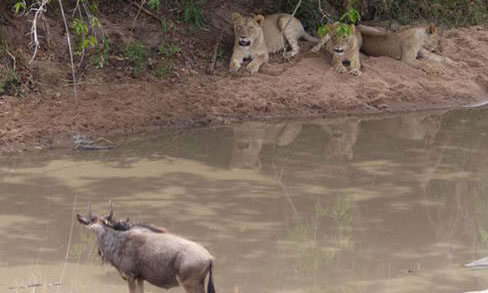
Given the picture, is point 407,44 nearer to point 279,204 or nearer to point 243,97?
point 243,97

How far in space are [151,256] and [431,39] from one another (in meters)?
9.16

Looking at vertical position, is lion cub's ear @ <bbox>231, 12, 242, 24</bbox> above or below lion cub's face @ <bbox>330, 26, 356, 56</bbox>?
above

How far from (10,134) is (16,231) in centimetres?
297

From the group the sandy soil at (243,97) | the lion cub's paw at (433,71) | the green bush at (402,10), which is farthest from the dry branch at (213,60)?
the lion cub's paw at (433,71)

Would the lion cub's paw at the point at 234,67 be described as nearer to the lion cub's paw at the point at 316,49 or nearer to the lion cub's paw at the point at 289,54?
the lion cub's paw at the point at 289,54

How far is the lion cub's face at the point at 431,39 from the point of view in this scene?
46.1ft

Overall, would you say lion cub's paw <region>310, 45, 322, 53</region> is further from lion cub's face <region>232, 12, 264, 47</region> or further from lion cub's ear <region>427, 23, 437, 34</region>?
lion cub's ear <region>427, 23, 437, 34</region>

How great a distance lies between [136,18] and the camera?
1298cm

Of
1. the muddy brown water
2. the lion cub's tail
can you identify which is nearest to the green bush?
the lion cub's tail

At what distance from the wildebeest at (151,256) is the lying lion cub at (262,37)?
7.11m

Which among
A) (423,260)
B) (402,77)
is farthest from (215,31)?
(423,260)

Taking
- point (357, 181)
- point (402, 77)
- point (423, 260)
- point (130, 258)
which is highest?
point (130, 258)

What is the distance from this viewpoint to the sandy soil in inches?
433

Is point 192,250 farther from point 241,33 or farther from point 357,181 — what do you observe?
point 241,33
